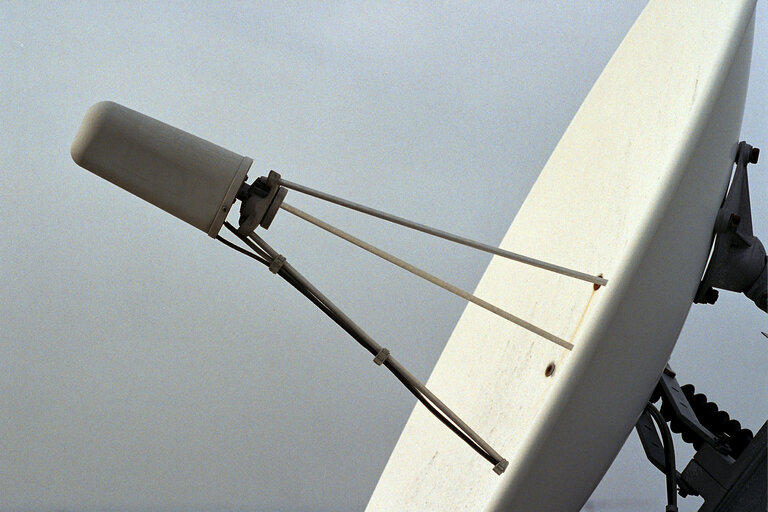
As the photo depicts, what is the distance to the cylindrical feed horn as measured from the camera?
844 millimetres

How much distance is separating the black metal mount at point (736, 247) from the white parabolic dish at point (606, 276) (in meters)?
0.03

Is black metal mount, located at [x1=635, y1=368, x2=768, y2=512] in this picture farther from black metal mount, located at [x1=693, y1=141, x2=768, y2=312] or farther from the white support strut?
the white support strut

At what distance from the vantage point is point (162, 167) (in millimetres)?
843

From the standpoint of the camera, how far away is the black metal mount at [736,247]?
0.93m

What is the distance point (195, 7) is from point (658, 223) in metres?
2.30

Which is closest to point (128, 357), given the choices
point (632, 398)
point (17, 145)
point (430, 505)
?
point (17, 145)

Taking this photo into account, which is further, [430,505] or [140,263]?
[140,263]

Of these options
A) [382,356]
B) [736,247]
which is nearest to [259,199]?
[382,356]

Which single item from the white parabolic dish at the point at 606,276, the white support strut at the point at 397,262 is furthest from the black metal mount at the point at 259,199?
the white parabolic dish at the point at 606,276

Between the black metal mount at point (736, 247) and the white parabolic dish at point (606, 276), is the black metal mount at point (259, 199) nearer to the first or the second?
the white parabolic dish at point (606, 276)

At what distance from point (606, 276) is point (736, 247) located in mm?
168

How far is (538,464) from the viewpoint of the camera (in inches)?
29.6

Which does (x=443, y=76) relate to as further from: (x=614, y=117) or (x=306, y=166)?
(x=614, y=117)

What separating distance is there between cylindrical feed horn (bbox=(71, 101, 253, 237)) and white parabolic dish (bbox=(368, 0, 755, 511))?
385 millimetres
